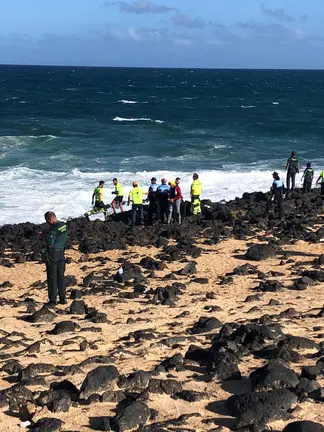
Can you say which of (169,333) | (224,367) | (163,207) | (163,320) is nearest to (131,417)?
(224,367)

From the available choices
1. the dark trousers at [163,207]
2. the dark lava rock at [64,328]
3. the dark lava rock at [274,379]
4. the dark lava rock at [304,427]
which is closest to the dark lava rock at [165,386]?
the dark lava rock at [274,379]

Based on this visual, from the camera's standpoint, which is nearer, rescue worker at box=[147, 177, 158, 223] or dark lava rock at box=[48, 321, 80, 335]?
dark lava rock at box=[48, 321, 80, 335]

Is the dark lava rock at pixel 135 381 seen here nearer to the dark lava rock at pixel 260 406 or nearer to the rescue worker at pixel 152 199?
the dark lava rock at pixel 260 406

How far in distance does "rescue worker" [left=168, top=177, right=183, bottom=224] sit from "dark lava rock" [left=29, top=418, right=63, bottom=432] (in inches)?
574

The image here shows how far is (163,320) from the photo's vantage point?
12.2 meters

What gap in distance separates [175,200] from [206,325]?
11.0m

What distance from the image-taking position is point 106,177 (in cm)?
3528

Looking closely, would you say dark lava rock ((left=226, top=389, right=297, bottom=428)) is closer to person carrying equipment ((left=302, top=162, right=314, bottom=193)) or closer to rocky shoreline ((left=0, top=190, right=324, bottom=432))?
rocky shoreline ((left=0, top=190, right=324, bottom=432))

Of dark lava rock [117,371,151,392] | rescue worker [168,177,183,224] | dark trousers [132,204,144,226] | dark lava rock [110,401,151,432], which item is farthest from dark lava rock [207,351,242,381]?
dark trousers [132,204,144,226]

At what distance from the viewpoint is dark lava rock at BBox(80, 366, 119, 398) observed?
8.34 metres

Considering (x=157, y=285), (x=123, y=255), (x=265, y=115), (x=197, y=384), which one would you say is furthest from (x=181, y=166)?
(x=265, y=115)

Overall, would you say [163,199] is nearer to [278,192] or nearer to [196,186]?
[196,186]

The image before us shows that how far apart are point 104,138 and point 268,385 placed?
45.8 m

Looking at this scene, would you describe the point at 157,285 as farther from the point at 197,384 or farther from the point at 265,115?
the point at 265,115
